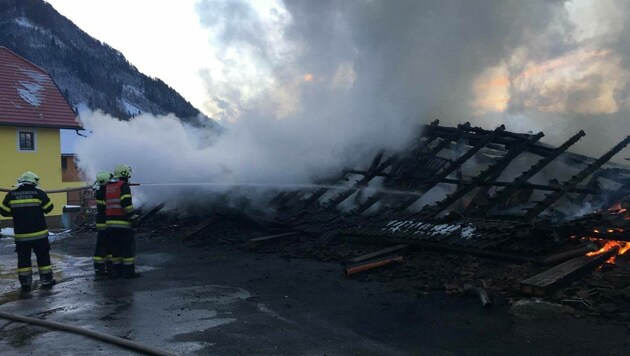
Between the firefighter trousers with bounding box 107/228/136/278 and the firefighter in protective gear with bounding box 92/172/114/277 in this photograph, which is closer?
the firefighter trousers with bounding box 107/228/136/278

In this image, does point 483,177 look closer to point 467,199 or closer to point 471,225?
point 467,199

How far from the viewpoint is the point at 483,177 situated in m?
10.2

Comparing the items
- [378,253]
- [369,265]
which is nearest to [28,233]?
[369,265]

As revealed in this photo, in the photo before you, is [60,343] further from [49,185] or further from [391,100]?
[49,185]

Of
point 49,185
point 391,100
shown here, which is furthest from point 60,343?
point 49,185

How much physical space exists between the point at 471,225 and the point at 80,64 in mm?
80885

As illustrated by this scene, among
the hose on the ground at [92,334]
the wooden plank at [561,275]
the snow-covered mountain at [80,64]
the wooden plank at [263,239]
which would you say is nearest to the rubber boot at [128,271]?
the hose on the ground at [92,334]

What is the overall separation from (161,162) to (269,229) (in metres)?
3.71

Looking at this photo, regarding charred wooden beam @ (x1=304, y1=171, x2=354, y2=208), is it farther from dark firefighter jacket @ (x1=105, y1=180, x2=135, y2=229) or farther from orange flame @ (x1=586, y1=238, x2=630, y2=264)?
orange flame @ (x1=586, y1=238, x2=630, y2=264)

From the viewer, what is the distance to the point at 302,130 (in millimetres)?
12664

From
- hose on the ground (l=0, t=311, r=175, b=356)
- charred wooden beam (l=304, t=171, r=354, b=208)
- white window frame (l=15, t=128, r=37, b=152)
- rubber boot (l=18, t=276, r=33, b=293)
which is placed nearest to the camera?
Answer: hose on the ground (l=0, t=311, r=175, b=356)

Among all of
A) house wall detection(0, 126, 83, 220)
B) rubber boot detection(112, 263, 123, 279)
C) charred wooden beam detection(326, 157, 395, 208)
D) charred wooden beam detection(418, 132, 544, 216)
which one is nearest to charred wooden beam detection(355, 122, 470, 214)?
charred wooden beam detection(326, 157, 395, 208)

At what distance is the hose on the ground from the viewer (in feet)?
13.7

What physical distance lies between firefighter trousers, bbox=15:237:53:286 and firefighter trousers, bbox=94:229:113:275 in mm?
831
